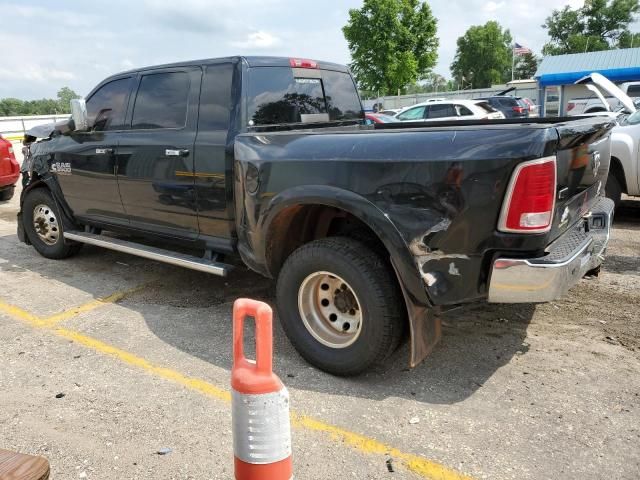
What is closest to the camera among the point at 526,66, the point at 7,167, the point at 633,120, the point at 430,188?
the point at 430,188

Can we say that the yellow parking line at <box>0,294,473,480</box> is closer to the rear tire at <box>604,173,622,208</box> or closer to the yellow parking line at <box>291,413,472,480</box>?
the yellow parking line at <box>291,413,472,480</box>

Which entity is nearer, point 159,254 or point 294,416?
point 294,416

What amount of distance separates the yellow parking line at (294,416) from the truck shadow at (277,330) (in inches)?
10.3

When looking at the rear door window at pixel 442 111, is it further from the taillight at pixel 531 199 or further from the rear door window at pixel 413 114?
the taillight at pixel 531 199

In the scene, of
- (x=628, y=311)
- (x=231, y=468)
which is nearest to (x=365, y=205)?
(x=231, y=468)

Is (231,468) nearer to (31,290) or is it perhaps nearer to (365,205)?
(365,205)

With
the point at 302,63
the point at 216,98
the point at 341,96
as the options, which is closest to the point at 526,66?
the point at 341,96

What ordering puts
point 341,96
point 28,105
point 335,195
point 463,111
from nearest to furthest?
point 335,195
point 341,96
point 463,111
point 28,105

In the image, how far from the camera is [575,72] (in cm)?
2712

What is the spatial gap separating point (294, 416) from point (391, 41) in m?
44.8

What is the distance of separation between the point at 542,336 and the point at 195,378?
7.81 feet

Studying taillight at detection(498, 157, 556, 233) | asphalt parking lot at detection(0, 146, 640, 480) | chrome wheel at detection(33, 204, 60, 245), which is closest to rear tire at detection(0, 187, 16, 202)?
chrome wheel at detection(33, 204, 60, 245)

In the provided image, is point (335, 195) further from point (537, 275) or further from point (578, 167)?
point (578, 167)

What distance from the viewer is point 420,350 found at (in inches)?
116
